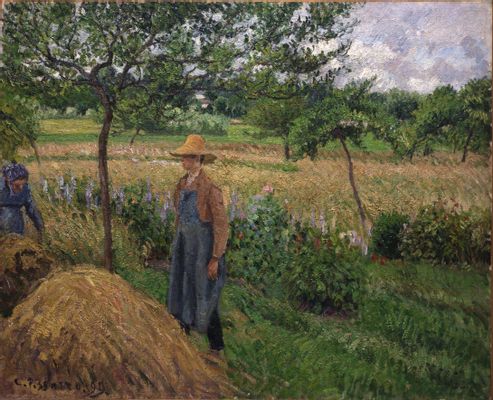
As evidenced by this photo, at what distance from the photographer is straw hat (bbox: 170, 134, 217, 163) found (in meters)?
5.13

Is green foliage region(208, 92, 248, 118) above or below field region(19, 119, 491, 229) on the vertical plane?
above

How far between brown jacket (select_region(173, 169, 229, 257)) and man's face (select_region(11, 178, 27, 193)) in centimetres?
137

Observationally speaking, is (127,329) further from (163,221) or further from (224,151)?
(224,151)

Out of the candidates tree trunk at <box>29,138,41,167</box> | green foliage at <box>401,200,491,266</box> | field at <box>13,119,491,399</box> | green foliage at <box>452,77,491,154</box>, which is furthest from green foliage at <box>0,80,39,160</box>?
green foliage at <box>452,77,491,154</box>

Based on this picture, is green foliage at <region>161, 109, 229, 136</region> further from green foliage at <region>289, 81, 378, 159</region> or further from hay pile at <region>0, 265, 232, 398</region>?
hay pile at <region>0, 265, 232, 398</region>

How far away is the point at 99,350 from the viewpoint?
494 cm

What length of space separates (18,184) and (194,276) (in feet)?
5.67

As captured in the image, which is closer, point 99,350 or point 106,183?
point 99,350

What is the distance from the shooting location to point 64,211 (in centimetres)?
548

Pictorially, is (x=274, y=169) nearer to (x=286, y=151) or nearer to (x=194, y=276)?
(x=286, y=151)

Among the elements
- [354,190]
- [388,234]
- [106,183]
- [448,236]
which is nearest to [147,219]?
[106,183]

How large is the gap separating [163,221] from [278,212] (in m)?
0.98

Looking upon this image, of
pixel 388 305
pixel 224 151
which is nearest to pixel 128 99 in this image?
pixel 224 151

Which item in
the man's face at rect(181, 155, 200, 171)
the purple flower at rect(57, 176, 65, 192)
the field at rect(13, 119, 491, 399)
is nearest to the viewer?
the field at rect(13, 119, 491, 399)
